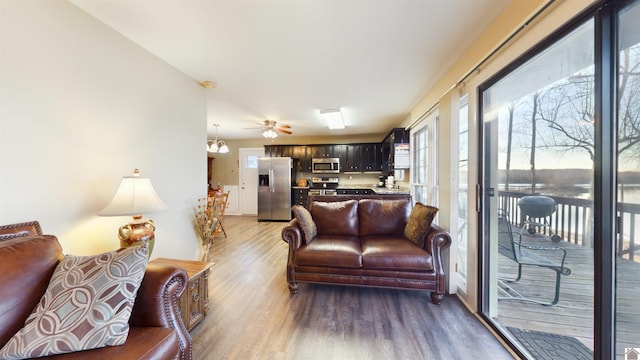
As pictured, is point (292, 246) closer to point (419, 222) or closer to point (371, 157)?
point (419, 222)

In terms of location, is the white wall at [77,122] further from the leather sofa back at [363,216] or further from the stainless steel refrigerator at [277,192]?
the stainless steel refrigerator at [277,192]

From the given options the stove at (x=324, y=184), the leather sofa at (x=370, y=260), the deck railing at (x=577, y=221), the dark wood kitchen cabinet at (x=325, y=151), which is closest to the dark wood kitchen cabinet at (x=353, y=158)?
the dark wood kitchen cabinet at (x=325, y=151)

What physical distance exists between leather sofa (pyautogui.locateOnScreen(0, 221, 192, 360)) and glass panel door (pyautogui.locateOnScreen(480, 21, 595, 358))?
85.8 inches

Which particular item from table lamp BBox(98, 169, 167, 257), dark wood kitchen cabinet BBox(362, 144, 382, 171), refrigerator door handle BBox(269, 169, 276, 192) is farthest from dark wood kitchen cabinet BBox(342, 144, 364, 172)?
table lamp BBox(98, 169, 167, 257)

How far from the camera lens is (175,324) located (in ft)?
3.70

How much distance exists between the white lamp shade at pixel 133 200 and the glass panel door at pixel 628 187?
2.72m

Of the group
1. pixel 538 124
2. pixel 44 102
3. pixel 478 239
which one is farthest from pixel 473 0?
pixel 44 102

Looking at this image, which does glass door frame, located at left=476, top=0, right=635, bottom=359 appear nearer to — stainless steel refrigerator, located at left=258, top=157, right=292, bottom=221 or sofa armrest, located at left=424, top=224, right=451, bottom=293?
sofa armrest, located at left=424, top=224, right=451, bottom=293

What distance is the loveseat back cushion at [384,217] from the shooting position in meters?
2.82

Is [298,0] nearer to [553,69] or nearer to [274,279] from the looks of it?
[553,69]

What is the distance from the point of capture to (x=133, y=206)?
1.63 m

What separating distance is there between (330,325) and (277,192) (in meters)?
4.59

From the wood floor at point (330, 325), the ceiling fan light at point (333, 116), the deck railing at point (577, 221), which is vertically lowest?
the wood floor at point (330, 325)

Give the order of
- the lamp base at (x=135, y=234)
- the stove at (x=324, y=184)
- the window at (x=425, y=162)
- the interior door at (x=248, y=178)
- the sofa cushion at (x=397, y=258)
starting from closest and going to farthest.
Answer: the lamp base at (x=135, y=234) < the sofa cushion at (x=397, y=258) < the window at (x=425, y=162) < the stove at (x=324, y=184) < the interior door at (x=248, y=178)
